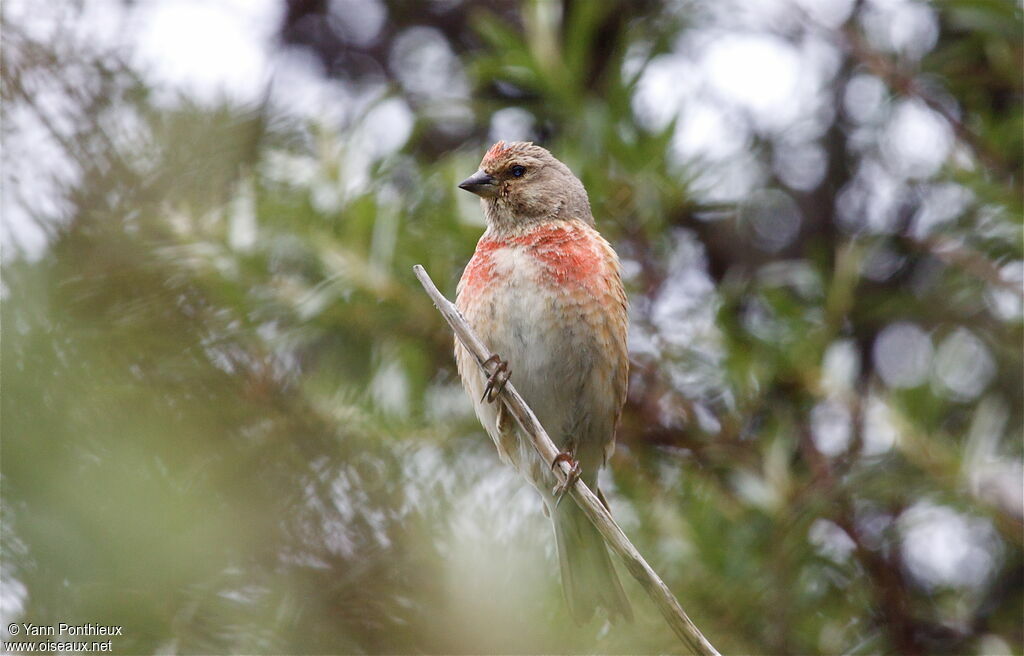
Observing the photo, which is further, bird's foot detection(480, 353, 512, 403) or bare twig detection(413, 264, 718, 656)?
bird's foot detection(480, 353, 512, 403)

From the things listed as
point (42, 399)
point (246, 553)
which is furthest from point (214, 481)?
point (42, 399)

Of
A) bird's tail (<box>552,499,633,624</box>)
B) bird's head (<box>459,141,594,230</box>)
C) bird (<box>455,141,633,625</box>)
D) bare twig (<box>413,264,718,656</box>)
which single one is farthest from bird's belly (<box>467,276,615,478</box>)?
bare twig (<box>413,264,718,656</box>)

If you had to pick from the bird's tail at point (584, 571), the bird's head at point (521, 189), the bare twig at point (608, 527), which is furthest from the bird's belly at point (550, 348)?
the bare twig at point (608, 527)

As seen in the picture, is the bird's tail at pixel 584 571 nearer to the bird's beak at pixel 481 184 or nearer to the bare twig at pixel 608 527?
the bare twig at pixel 608 527

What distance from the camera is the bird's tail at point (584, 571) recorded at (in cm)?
280

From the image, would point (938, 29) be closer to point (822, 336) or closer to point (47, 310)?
point (822, 336)

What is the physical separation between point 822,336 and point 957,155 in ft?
3.18

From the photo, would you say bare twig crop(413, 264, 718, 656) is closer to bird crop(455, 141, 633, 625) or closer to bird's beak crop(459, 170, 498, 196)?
bird crop(455, 141, 633, 625)

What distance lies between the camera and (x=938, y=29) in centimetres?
456

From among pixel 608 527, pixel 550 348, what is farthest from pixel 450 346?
pixel 608 527

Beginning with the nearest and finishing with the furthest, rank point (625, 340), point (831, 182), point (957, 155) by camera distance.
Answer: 1. point (625, 340)
2. point (957, 155)
3. point (831, 182)

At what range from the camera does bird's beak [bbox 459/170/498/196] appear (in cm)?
337

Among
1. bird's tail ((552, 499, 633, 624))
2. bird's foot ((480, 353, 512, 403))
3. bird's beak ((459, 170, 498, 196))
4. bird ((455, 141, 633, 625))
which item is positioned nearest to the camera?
bird's foot ((480, 353, 512, 403))

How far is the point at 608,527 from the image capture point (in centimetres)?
191
